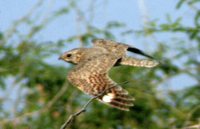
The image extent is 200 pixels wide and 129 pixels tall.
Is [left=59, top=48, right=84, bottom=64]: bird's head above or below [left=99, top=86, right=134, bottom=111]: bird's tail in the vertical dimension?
below

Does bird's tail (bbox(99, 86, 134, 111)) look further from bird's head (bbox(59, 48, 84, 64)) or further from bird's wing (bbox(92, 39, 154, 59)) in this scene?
bird's head (bbox(59, 48, 84, 64))

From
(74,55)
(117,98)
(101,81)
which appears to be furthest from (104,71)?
(74,55)

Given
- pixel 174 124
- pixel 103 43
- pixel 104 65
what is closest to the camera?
pixel 104 65

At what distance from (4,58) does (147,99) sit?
1511 millimetres

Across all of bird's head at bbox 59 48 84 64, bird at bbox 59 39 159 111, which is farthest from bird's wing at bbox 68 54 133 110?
bird's head at bbox 59 48 84 64

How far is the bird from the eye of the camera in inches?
113

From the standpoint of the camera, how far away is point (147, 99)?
9.00m

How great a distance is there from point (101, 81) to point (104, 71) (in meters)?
0.04

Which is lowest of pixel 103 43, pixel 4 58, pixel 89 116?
pixel 89 116

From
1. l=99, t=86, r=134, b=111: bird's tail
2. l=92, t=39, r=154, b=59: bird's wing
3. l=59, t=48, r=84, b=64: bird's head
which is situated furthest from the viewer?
l=59, t=48, r=84, b=64: bird's head

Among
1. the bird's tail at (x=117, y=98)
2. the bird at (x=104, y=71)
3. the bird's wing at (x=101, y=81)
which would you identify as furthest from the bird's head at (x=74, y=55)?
the bird's tail at (x=117, y=98)

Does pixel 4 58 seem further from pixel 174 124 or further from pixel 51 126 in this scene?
pixel 174 124

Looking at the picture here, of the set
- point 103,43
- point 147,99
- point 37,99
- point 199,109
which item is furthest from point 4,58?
point 103,43

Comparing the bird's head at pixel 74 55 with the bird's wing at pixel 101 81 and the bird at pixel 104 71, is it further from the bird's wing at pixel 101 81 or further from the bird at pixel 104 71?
the bird's wing at pixel 101 81
